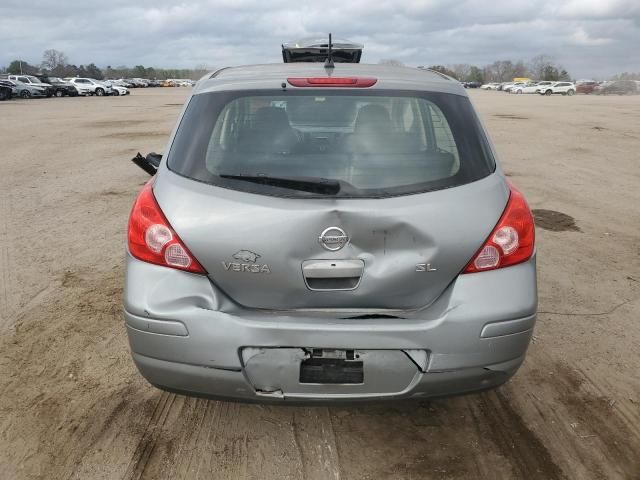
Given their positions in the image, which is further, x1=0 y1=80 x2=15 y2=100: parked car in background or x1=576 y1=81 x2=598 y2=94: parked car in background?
x1=576 y1=81 x2=598 y2=94: parked car in background

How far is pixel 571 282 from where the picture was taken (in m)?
5.04

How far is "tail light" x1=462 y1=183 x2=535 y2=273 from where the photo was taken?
98.0 inches

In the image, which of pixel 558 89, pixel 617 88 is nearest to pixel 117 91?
pixel 558 89

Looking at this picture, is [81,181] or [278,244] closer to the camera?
[278,244]

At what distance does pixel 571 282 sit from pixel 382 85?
3172 millimetres

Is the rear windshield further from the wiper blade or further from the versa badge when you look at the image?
the versa badge

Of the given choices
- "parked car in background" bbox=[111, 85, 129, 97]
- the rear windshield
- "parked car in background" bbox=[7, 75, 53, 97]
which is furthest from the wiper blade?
"parked car in background" bbox=[111, 85, 129, 97]

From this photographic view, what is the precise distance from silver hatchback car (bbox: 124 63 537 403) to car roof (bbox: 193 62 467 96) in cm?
35

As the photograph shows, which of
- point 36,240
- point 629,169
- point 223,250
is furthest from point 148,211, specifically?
point 629,169

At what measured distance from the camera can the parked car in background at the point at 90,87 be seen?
52.1 metres

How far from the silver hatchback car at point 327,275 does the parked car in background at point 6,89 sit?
4538cm

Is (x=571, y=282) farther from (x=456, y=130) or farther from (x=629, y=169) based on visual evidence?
(x=629, y=169)

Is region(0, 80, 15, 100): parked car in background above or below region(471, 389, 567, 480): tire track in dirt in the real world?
below

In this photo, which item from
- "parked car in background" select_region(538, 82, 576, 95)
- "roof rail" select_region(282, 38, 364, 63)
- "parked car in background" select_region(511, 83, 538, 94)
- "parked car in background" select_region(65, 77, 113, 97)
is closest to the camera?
"roof rail" select_region(282, 38, 364, 63)
